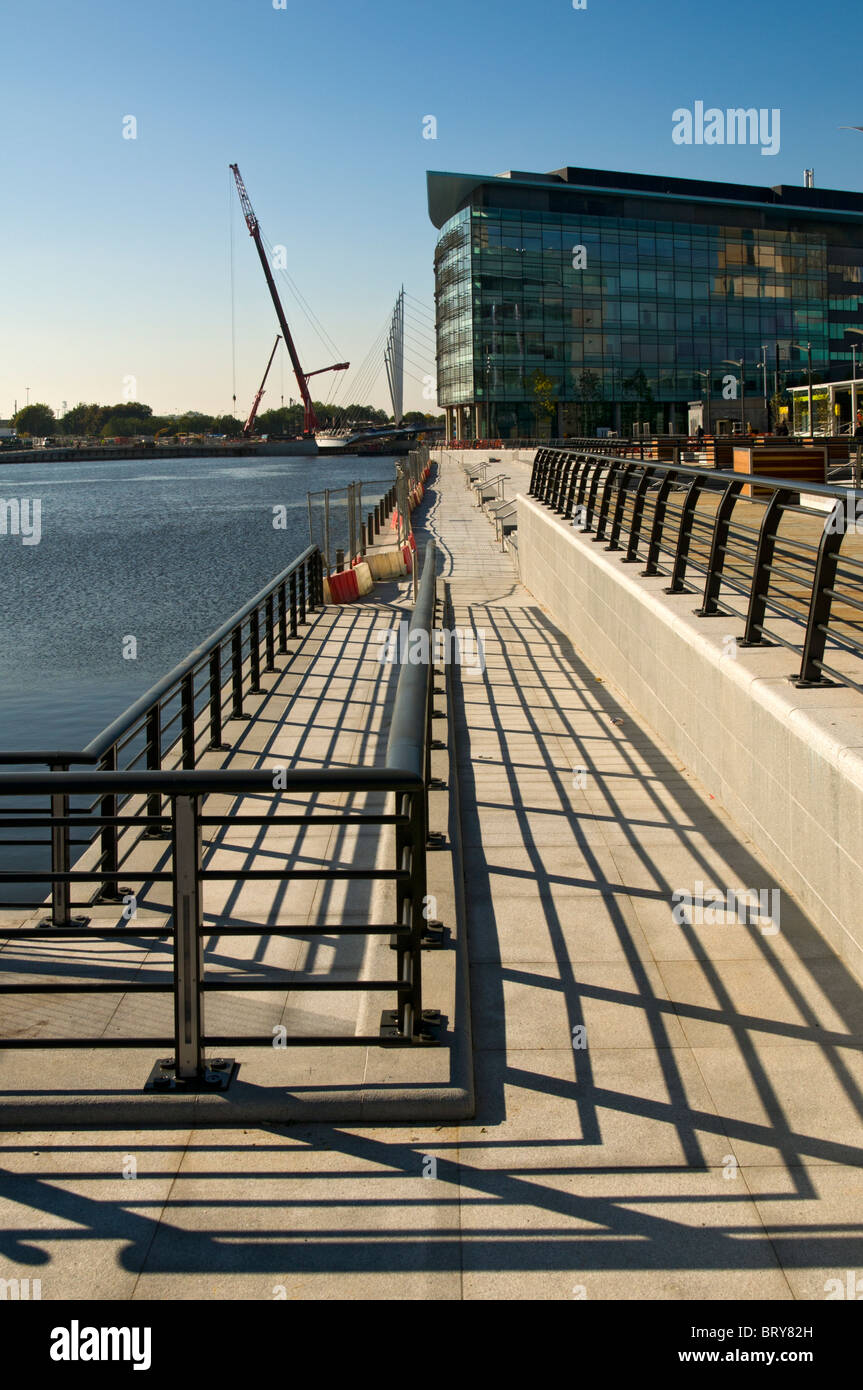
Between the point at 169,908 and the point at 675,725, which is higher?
the point at 675,725

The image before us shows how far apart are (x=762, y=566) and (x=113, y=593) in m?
36.2

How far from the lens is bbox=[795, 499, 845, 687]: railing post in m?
5.72

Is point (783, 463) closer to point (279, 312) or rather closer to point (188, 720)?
point (188, 720)

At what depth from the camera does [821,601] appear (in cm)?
591

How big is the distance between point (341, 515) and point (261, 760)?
5976cm

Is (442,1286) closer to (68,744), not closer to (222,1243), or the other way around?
(222,1243)

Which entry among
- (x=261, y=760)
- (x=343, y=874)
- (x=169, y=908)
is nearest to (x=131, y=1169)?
(x=343, y=874)

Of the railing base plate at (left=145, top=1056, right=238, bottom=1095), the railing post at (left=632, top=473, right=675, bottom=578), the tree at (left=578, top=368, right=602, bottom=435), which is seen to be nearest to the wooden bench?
the railing post at (left=632, top=473, right=675, bottom=578)

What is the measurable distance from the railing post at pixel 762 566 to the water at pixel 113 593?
1305cm

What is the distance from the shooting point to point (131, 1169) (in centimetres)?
371

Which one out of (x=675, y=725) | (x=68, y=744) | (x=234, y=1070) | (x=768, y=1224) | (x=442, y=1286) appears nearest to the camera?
(x=442, y=1286)

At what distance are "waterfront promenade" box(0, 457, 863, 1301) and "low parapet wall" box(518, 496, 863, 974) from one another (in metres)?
0.34
